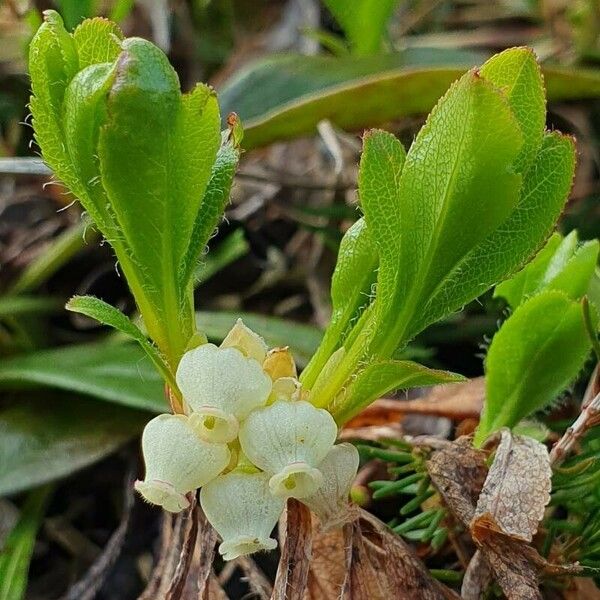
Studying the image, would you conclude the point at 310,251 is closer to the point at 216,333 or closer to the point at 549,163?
the point at 216,333

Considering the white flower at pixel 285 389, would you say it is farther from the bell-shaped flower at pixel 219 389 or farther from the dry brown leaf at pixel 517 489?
the dry brown leaf at pixel 517 489

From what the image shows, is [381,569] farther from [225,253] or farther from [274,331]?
[225,253]

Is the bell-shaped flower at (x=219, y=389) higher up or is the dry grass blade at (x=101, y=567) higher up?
the bell-shaped flower at (x=219, y=389)

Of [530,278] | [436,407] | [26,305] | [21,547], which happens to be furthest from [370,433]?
[26,305]

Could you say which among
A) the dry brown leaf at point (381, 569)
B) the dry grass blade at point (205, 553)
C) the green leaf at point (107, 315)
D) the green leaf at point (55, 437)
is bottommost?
the green leaf at point (55, 437)

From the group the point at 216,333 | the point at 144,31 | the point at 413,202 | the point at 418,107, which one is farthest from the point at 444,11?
the point at 413,202

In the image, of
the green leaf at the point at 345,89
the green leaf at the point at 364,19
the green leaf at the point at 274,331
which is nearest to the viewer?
the green leaf at the point at 274,331

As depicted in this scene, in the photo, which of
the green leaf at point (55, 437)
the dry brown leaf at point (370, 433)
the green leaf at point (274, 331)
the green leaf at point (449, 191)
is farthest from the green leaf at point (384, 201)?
the green leaf at point (55, 437)

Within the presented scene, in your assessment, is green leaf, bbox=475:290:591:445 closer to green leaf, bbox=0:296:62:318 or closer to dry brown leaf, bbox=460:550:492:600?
dry brown leaf, bbox=460:550:492:600
